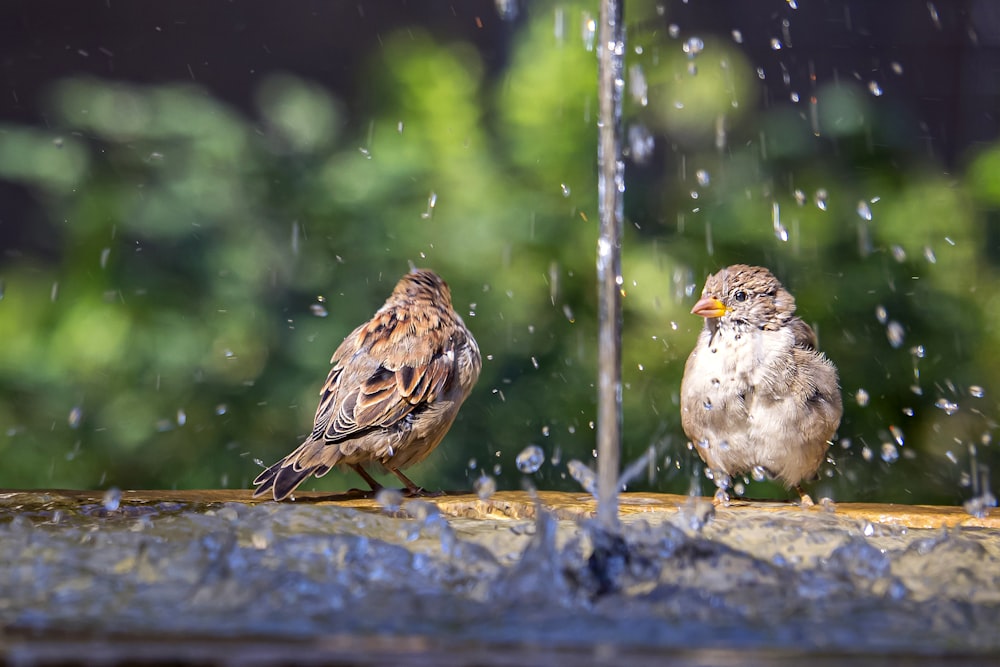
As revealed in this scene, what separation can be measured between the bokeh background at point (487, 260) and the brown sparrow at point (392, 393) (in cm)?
57

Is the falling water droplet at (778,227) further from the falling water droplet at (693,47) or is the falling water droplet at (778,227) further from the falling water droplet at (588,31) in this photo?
the falling water droplet at (588,31)

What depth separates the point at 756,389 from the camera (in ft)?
13.2

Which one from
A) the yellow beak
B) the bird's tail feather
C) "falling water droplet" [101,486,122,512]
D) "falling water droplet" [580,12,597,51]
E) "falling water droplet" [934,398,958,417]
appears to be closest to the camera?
"falling water droplet" [101,486,122,512]

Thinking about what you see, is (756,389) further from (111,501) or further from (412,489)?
(111,501)

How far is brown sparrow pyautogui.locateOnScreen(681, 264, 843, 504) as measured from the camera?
13.2 ft

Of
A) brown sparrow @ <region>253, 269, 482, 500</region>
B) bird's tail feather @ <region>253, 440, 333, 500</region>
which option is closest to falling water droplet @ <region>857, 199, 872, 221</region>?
brown sparrow @ <region>253, 269, 482, 500</region>

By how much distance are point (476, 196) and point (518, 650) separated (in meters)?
3.72

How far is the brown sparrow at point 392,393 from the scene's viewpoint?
4.04 m

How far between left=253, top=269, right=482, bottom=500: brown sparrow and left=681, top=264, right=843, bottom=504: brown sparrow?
0.84 metres

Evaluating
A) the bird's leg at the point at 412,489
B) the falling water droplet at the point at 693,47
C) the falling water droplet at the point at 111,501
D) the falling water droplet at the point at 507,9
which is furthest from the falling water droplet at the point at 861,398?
the falling water droplet at the point at 111,501

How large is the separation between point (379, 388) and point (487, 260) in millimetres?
1083

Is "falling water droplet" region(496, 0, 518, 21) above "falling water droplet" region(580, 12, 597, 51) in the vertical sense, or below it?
above

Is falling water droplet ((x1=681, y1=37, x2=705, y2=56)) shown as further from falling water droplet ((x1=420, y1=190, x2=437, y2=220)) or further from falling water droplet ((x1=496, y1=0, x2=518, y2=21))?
falling water droplet ((x1=420, y1=190, x2=437, y2=220))

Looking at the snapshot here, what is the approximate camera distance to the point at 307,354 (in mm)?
4844
